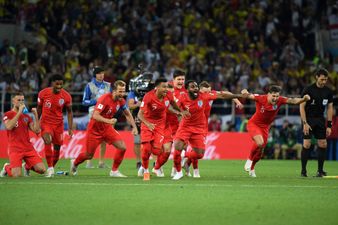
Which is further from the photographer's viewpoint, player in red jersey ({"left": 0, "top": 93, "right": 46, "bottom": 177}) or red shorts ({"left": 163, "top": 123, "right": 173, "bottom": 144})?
red shorts ({"left": 163, "top": 123, "right": 173, "bottom": 144})

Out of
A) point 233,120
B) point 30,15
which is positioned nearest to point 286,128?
point 233,120

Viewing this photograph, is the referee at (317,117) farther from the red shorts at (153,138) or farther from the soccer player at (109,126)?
the soccer player at (109,126)

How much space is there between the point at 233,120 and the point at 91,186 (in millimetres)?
16029

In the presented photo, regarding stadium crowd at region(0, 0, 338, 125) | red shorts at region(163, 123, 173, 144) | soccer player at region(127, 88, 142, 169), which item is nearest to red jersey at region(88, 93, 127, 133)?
red shorts at region(163, 123, 173, 144)

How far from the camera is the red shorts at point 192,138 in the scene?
18.0 metres

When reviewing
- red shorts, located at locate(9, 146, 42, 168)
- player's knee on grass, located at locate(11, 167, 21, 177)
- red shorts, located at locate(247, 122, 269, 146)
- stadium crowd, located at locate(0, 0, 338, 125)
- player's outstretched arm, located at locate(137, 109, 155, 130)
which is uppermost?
stadium crowd, located at locate(0, 0, 338, 125)

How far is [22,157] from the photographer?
58.1 feet

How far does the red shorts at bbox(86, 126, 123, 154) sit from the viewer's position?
59.5ft

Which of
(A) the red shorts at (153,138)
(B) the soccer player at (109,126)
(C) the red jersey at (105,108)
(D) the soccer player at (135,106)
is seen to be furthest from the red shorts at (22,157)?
(D) the soccer player at (135,106)

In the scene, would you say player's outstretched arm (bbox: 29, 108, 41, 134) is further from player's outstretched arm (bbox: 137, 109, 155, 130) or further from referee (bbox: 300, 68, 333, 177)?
referee (bbox: 300, 68, 333, 177)

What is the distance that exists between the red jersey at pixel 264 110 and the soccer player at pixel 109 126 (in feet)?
9.48

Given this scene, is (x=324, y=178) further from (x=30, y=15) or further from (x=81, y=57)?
(x=30, y=15)

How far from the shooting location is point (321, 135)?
18.9m

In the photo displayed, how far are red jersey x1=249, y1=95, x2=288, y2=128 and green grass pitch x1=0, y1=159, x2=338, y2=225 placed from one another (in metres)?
1.63
